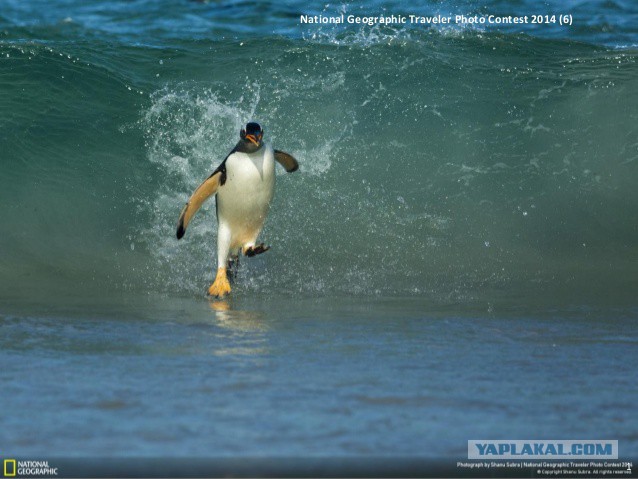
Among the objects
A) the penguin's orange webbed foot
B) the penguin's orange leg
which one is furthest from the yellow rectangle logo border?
the penguin's orange webbed foot

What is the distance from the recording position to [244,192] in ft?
30.2

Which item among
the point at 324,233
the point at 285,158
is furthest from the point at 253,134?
the point at 324,233

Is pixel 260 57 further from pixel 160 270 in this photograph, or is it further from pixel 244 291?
pixel 244 291

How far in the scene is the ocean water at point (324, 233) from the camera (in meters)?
4.93

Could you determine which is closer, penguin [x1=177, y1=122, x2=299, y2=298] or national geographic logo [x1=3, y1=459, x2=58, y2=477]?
national geographic logo [x1=3, y1=459, x2=58, y2=477]

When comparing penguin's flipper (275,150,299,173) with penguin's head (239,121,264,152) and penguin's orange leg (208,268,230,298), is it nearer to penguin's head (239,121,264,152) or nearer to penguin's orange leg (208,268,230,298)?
penguin's head (239,121,264,152)

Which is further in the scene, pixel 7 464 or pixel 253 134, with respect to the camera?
pixel 253 134

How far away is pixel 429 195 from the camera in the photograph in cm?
1255

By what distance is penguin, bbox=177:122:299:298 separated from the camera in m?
9.12

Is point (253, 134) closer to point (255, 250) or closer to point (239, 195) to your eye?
point (239, 195)

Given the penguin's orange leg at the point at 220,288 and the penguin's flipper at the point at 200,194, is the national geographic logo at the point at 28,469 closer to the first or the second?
the penguin's orange leg at the point at 220,288

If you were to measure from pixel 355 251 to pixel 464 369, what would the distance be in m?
5.20

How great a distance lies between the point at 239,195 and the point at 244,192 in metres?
Result: 0.05

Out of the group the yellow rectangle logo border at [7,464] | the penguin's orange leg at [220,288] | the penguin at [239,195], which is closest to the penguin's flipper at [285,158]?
the penguin at [239,195]
